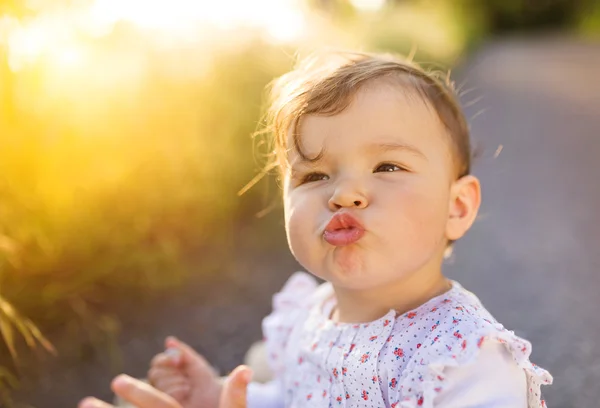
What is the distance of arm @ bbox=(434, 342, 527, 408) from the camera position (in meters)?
1.22

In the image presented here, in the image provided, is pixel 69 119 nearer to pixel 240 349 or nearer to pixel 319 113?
pixel 240 349

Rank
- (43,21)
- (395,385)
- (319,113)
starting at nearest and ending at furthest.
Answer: (395,385) < (319,113) < (43,21)

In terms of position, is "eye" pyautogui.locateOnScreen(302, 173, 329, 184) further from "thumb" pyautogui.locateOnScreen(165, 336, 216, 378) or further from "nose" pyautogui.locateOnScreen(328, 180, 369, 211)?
"thumb" pyautogui.locateOnScreen(165, 336, 216, 378)

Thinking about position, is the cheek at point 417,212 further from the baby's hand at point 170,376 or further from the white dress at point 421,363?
the baby's hand at point 170,376

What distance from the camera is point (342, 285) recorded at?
4.58 feet

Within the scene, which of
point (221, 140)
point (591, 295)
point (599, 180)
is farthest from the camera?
point (599, 180)

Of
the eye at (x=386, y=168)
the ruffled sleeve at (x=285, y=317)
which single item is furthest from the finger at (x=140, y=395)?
the eye at (x=386, y=168)

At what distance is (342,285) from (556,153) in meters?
4.11

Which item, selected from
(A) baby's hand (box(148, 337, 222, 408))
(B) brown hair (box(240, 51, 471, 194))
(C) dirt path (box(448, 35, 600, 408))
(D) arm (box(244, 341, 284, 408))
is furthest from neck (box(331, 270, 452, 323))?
(C) dirt path (box(448, 35, 600, 408))

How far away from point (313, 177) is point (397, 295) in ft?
0.98

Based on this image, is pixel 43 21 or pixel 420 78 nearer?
pixel 420 78

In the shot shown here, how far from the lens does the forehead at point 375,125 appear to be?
1.37 metres

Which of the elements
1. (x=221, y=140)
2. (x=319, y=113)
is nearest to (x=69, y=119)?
(x=221, y=140)

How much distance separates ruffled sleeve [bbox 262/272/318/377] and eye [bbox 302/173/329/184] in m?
0.46
